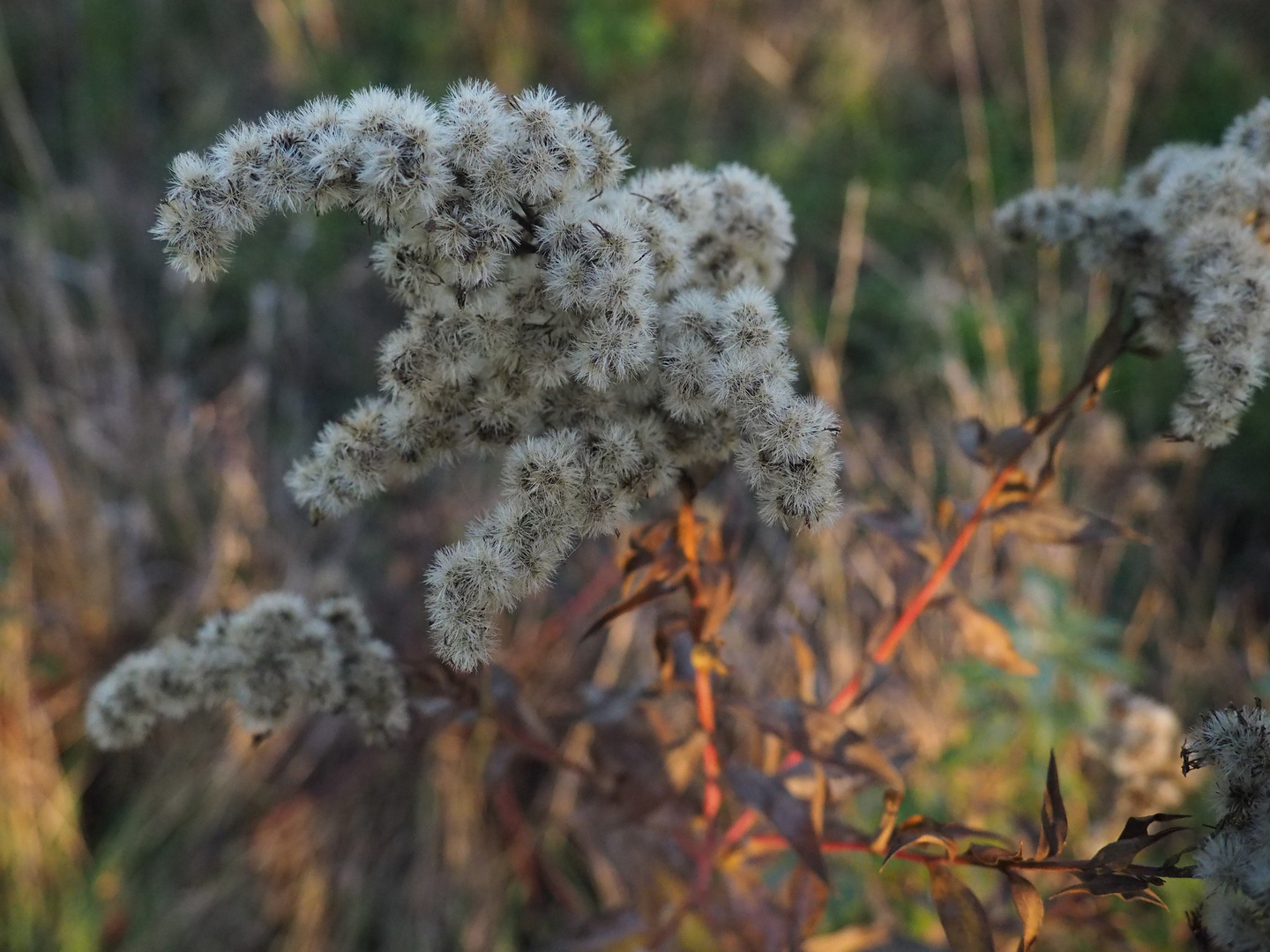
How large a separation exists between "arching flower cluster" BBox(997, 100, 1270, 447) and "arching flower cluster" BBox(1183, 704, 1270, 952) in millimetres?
384

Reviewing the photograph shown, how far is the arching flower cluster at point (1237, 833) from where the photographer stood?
969 mm

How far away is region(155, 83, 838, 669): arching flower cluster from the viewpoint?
114 centimetres

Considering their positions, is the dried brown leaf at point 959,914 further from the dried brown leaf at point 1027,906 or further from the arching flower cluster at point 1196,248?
the arching flower cluster at point 1196,248

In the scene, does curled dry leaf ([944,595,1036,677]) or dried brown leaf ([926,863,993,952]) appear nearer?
dried brown leaf ([926,863,993,952])

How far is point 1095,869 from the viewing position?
121cm

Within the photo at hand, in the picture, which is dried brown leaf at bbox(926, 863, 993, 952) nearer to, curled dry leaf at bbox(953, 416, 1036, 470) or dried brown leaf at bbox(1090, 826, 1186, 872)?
dried brown leaf at bbox(1090, 826, 1186, 872)

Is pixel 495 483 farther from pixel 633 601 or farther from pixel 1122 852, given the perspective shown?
pixel 1122 852

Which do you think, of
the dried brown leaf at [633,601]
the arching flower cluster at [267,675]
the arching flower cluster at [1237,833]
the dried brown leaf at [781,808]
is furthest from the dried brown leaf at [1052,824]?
the arching flower cluster at [267,675]

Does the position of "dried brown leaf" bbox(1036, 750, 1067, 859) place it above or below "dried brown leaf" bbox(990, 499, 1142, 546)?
below

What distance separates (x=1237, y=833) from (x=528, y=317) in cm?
96

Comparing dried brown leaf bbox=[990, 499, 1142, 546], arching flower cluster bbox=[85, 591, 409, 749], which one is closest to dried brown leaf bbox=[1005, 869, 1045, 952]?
dried brown leaf bbox=[990, 499, 1142, 546]

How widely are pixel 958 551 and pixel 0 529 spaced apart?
9.35 ft

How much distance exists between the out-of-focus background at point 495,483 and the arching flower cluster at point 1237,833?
652mm

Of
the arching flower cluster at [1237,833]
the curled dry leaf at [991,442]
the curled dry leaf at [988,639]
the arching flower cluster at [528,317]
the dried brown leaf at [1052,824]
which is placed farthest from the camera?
the curled dry leaf at [988,639]
